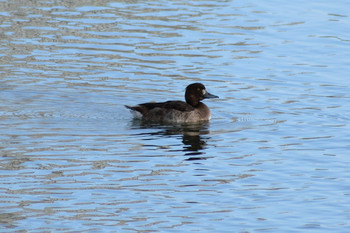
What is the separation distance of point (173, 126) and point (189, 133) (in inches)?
27.3

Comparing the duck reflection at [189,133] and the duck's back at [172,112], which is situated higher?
the duck's back at [172,112]

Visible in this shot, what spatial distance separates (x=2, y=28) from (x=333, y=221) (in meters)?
16.4

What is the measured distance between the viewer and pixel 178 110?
19594 millimetres

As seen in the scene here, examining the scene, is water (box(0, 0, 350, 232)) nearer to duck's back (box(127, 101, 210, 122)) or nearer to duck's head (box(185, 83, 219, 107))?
duck's back (box(127, 101, 210, 122))

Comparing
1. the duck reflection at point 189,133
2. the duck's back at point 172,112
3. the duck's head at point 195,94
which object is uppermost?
the duck's head at point 195,94

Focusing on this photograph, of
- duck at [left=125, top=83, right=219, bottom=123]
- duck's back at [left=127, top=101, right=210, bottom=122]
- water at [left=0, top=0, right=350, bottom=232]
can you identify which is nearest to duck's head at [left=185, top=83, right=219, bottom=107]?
duck at [left=125, top=83, right=219, bottom=123]

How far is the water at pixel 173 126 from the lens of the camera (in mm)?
12992

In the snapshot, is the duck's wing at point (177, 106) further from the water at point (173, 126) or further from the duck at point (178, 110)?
the water at point (173, 126)

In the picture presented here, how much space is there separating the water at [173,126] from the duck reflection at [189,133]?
62 mm

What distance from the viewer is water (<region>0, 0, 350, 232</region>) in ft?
42.6

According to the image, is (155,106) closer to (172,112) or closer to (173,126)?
(172,112)

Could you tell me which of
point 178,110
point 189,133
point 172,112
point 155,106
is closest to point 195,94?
point 178,110

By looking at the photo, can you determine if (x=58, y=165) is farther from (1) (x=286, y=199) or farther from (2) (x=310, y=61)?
(2) (x=310, y=61)

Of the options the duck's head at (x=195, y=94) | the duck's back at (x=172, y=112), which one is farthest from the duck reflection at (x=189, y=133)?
the duck's head at (x=195, y=94)
